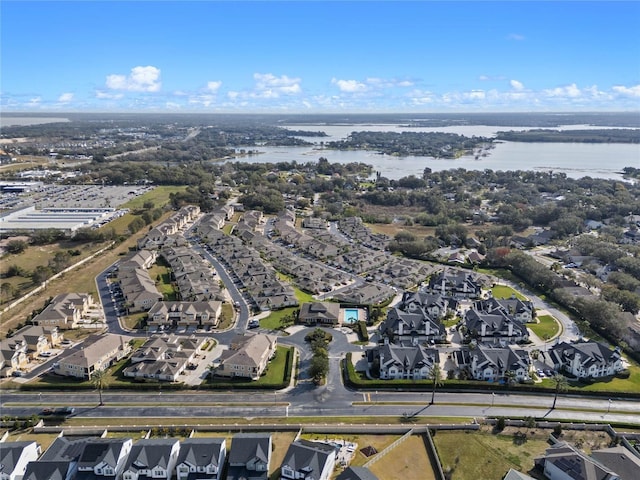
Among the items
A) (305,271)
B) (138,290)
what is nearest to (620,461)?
(305,271)

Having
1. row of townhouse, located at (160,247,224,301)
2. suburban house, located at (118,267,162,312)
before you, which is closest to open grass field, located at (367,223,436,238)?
Result: row of townhouse, located at (160,247,224,301)

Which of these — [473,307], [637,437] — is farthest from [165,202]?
[637,437]

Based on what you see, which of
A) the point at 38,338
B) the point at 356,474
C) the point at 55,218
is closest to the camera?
the point at 356,474

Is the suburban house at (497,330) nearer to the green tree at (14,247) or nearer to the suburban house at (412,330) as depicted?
the suburban house at (412,330)

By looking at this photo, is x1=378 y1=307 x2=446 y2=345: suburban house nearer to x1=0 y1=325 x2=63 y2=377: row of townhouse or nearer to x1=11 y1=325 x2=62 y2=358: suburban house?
x1=11 y1=325 x2=62 y2=358: suburban house

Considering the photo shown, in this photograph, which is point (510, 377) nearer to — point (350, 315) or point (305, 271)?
point (350, 315)

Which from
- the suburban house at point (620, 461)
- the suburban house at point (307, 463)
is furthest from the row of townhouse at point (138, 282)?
the suburban house at point (620, 461)

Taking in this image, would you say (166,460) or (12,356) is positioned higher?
(166,460)
